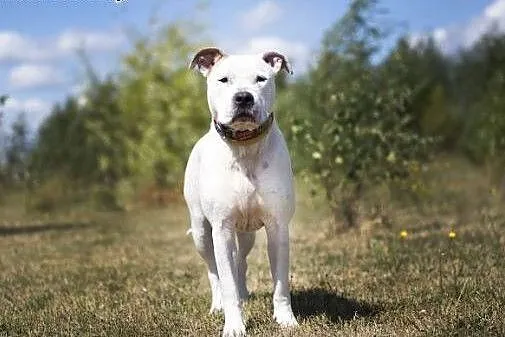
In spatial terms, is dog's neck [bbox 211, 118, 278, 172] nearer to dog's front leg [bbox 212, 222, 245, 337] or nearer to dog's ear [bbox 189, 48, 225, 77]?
dog's front leg [bbox 212, 222, 245, 337]

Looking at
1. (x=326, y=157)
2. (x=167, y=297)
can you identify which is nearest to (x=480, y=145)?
(x=326, y=157)

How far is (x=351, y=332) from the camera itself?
524 cm

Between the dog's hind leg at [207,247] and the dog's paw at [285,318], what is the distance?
82 centimetres

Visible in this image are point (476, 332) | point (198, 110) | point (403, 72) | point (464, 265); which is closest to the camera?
point (476, 332)

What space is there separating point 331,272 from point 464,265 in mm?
1334

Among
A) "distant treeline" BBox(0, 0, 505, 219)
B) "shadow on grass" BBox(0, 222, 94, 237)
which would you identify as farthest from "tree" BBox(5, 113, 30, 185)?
"shadow on grass" BBox(0, 222, 94, 237)

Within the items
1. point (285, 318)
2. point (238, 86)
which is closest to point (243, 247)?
point (285, 318)

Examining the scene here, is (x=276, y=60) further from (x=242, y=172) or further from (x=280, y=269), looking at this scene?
(x=280, y=269)

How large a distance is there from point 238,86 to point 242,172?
62 cm

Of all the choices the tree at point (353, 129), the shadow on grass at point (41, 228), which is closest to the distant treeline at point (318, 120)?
the tree at point (353, 129)

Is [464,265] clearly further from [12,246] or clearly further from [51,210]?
[51,210]

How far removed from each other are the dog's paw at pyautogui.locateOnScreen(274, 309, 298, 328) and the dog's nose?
5.10 feet

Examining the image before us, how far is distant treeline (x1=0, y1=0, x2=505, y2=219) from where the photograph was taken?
11969 millimetres

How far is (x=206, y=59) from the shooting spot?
5.60 metres
